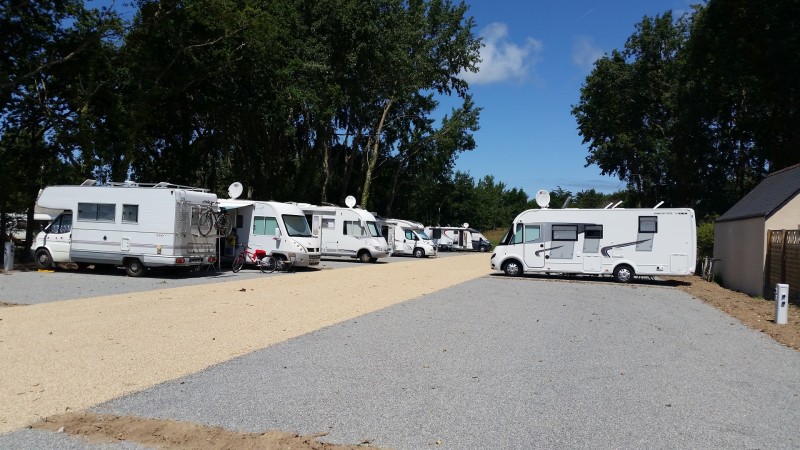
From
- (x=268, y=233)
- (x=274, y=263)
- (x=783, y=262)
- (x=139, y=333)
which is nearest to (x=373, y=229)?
(x=268, y=233)

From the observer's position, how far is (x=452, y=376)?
6.98 m

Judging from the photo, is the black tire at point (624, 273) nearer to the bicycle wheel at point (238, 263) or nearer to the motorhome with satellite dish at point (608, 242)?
the motorhome with satellite dish at point (608, 242)

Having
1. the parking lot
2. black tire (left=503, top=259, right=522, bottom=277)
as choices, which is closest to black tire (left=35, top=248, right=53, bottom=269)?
the parking lot

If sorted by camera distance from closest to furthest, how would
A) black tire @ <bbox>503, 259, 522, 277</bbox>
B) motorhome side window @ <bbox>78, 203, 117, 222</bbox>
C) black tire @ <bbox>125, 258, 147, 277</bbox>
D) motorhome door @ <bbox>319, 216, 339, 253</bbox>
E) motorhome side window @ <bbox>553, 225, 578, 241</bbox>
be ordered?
motorhome side window @ <bbox>78, 203, 117, 222</bbox>
black tire @ <bbox>125, 258, 147, 277</bbox>
motorhome side window @ <bbox>553, 225, 578, 241</bbox>
black tire @ <bbox>503, 259, 522, 277</bbox>
motorhome door @ <bbox>319, 216, 339, 253</bbox>

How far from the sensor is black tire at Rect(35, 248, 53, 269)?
65.2 ft

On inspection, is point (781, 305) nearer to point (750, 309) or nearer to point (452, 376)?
point (750, 309)

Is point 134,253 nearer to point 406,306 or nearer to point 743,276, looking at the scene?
point 406,306

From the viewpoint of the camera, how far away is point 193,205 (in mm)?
19078

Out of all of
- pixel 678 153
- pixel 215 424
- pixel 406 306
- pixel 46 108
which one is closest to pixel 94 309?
pixel 406 306

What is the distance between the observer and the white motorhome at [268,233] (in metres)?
22.8

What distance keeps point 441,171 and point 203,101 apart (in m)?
24.7

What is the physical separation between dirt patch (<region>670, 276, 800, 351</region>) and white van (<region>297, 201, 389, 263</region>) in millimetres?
13507

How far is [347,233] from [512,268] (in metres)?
9.68

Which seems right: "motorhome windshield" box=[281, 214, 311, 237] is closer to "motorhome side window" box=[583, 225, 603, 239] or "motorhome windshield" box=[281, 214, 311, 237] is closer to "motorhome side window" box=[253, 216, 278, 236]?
"motorhome side window" box=[253, 216, 278, 236]
